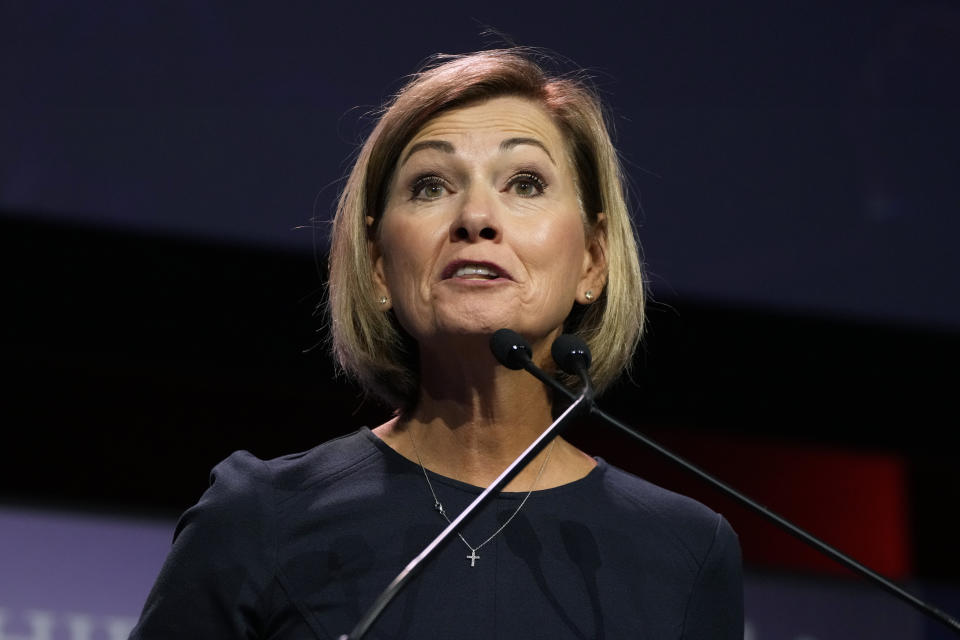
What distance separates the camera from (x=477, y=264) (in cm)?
146

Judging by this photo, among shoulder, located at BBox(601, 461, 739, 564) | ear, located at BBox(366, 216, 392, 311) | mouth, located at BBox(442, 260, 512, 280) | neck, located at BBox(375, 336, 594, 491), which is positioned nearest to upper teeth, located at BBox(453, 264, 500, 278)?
mouth, located at BBox(442, 260, 512, 280)

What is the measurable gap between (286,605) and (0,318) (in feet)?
4.56

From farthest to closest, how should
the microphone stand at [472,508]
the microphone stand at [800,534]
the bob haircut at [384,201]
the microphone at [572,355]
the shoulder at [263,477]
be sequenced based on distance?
the bob haircut at [384,201]
the shoulder at [263,477]
the microphone at [572,355]
the microphone stand at [800,534]
the microphone stand at [472,508]

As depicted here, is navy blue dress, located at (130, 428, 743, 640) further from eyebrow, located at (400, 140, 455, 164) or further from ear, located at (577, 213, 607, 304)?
eyebrow, located at (400, 140, 455, 164)

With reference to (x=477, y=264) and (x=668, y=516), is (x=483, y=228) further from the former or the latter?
(x=668, y=516)

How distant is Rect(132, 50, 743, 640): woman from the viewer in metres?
1.40

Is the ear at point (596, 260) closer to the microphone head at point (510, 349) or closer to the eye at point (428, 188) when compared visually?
the eye at point (428, 188)

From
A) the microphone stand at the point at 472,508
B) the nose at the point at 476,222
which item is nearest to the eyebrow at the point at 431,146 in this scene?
the nose at the point at 476,222

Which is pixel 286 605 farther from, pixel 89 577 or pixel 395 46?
pixel 395 46

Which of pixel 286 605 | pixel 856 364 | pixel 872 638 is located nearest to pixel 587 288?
pixel 286 605

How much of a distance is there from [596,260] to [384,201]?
334 mm

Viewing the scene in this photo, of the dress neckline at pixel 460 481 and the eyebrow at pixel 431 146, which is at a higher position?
Result: the eyebrow at pixel 431 146

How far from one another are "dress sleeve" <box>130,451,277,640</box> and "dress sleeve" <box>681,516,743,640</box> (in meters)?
0.56

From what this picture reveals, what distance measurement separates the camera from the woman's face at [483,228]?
146 cm
